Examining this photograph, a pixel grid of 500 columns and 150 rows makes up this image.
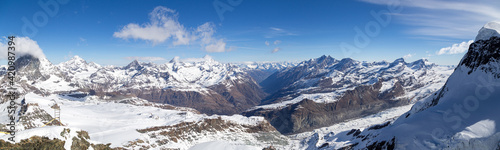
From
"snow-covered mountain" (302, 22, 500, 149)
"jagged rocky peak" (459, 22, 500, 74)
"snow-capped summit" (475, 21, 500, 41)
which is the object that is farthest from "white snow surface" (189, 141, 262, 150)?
"snow-capped summit" (475, 21, 500, 41)

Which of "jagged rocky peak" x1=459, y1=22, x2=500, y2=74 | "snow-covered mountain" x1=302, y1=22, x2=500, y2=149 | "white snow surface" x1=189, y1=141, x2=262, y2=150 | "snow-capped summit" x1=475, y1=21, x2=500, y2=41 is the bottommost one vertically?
"white snow surface" x1=189, y1=141, x2=262, y2=150

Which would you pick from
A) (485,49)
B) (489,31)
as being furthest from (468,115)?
(489,31)

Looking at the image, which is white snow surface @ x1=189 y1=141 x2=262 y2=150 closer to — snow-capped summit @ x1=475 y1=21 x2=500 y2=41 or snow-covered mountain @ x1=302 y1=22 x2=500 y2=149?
snow-covered mountain @ x1=302 y1=22 x2=500 y2=149

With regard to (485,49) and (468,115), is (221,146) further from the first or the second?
(485,49)

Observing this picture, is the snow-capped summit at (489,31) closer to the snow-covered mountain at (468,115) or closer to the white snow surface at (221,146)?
the snow-covered mountain at (468,115)

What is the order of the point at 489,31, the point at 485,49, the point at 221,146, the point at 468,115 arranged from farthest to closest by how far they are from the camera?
the point at 221,146 → the point at 489,31 → the point at 485,49 → the point at 468,115

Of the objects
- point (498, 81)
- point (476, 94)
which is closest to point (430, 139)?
point (476, 94)

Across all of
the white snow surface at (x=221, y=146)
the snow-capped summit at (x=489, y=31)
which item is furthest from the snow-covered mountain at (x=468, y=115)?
the white snow surface at (x=221, y=146)

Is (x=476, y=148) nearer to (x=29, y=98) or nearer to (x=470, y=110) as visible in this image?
(x=470, y=110)
